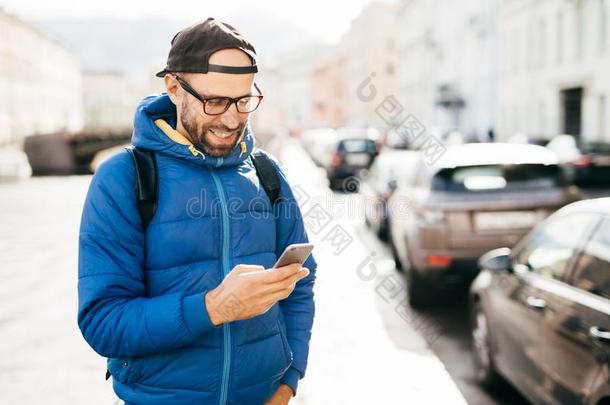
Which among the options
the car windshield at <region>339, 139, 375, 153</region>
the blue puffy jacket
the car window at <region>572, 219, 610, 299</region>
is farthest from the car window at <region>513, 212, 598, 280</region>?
the car windshield at <region>339, 139, 375, 153</region>

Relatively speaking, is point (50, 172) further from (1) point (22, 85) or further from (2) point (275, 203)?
(1) point (22, 85)

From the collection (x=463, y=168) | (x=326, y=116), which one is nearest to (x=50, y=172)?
(x=463, y=168)

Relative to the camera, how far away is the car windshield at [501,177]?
283 inches

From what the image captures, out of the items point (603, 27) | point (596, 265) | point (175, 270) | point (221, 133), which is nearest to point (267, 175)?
point (221, 133)

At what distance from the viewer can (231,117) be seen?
2115 millimetres

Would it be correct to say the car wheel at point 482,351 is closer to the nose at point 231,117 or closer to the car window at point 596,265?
the car window at point 596,265

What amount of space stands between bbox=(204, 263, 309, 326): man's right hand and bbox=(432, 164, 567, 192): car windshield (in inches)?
216

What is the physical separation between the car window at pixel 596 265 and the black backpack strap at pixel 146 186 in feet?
8.18

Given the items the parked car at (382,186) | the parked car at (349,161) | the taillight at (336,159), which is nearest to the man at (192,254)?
the parked car at (382,186)

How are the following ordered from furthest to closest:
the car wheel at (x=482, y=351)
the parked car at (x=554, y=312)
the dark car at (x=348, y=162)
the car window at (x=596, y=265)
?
the dark car at (x=348, y=162)
the car wheel at (x=482, y=351)
the car window at (x=596, y=265)
the parked car at (x=554, y=312)

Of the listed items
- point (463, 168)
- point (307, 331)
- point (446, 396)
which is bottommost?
point (446, 396)

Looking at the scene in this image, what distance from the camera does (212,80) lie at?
6.74 ft

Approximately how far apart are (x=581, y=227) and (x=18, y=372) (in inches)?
163

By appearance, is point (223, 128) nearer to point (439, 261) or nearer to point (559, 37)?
point (439, 261)
